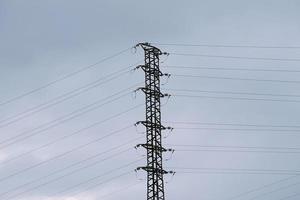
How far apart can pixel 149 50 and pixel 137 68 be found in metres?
2.59

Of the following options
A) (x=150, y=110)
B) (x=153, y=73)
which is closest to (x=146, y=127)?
(x=150, y=110)

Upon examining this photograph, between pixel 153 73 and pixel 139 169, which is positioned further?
pixel 153 73

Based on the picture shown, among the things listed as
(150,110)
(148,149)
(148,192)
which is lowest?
(148,192)

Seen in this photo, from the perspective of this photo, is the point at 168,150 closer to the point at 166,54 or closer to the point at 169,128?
the point at 169,128

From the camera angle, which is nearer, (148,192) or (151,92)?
(148,192)

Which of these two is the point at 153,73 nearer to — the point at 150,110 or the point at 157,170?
the point at 150,110

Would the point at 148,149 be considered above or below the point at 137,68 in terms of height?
below

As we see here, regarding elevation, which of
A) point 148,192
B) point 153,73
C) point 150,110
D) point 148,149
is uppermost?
point 153,73

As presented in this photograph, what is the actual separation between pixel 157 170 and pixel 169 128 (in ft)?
18.0

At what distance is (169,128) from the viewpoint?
63.7m

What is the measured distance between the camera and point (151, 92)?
63.5 meters

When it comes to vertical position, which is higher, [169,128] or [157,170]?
[169,128]

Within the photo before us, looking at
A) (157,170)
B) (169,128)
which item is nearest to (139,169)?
(157,170)

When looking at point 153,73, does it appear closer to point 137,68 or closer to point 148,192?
point 137,68
